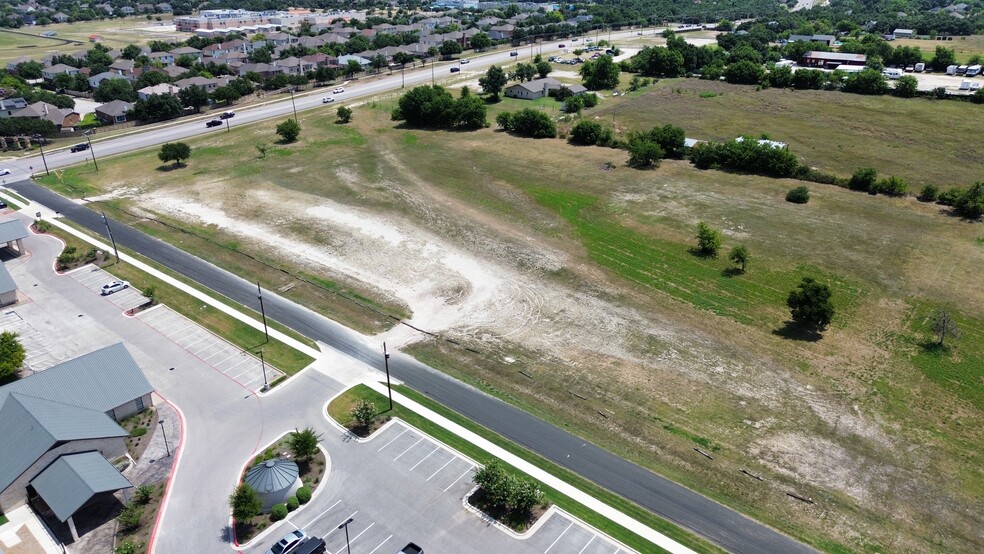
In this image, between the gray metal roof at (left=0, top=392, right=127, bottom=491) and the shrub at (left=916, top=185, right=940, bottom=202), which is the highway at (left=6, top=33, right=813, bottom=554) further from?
the shrub at (left=916, top=185, right=940, bottom=202)

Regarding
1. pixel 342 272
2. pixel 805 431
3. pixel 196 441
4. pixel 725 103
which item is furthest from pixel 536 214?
pixel 725 103

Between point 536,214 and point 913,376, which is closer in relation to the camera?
point 913,376

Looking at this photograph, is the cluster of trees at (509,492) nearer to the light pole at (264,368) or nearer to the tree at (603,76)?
the light pole at (264,368)

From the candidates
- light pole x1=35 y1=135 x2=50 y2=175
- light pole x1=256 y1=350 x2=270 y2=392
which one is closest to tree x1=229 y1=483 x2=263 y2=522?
light pole x1=256 y1=350 x2=270 y2=392

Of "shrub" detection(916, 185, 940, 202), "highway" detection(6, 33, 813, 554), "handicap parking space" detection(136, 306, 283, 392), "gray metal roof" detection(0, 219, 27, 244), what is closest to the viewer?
"highway" detection(6, 33, 813, 554)

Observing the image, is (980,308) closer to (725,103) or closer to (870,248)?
(870,248)

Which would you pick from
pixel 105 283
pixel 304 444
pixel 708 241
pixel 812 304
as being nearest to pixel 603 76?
pixel 708 241
